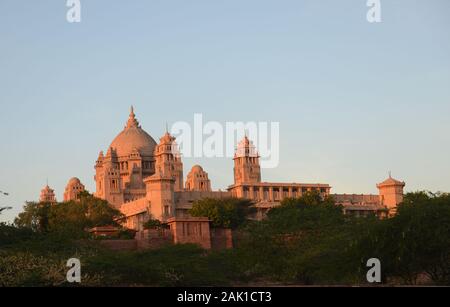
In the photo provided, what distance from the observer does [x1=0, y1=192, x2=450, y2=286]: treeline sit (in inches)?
2175

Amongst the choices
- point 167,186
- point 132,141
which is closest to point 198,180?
point 132,141

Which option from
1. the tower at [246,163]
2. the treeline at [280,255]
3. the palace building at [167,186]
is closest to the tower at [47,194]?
the palace building at [167,186]

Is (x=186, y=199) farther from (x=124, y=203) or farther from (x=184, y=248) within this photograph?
(x=184, y=248)

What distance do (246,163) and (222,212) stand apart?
124 feet

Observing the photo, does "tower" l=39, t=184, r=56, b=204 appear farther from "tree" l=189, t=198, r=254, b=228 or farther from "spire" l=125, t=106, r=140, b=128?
"tree" l=189, t=198, r=254, b=228

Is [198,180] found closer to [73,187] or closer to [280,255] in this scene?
[73,187]

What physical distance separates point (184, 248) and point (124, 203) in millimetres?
62182

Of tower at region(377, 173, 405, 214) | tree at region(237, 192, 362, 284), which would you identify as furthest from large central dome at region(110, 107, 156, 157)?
tree at region(237, 192, 362, 284)

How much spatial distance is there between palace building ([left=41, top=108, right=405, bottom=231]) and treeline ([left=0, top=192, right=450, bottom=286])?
1423 inches

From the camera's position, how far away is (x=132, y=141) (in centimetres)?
14050

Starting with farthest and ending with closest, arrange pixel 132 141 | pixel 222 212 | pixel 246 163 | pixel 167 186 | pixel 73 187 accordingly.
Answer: pixel 73 187 → pixel 132 141 → pixel 246 163 → pixel 167 186 → pixel 222 212

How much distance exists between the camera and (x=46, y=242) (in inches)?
2393

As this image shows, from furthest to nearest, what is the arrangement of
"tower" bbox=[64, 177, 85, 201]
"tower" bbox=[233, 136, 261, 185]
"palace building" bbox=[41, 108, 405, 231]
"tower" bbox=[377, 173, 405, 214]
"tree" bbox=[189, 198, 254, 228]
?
"tower" bbox=[64, 177, 85, 201]
"tower" bbox=[233, 136, 261, 185]
"tower" bbox=[377, 173, 405, 214]
"palace building" bbox=[41, 108, 405, 231]
"tree" bbox=[189, 198, 254, 228]
